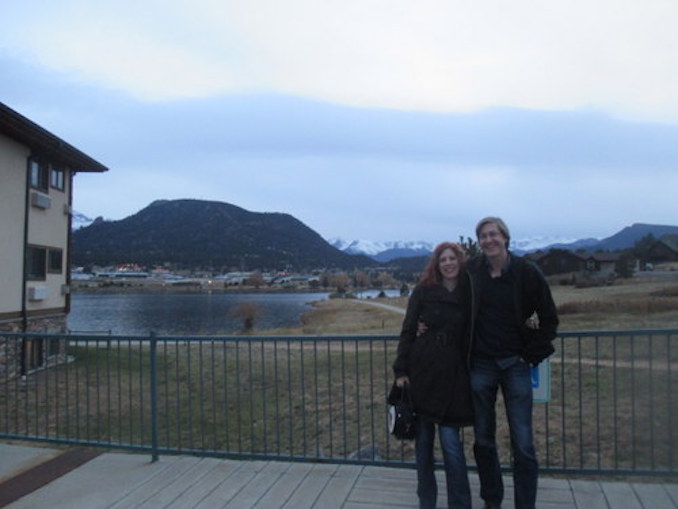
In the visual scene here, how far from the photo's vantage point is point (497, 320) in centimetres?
360

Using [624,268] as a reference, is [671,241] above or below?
above

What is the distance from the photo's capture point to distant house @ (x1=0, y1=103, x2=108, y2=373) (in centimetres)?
1466

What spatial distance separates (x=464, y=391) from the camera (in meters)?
3.64

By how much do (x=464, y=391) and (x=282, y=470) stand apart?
1939 millimetres

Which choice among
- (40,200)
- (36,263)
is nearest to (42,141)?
(40,200)

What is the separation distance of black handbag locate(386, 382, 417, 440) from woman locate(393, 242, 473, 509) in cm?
4

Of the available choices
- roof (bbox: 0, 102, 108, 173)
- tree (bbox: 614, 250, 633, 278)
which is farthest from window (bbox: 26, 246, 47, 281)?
tree (bbox: 614, 250, 633, 278)

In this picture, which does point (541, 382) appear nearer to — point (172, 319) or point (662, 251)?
point (172, 319)

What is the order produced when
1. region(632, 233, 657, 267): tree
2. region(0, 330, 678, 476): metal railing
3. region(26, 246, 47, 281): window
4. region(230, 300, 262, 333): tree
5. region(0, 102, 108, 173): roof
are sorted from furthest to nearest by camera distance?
region(632, 233, 657, 267): tree, region(230, 300, 262, 333): tree, region(26, 246, 47, 281): window, region(0, 102, 108, 173): roof, region(0, 330, 678, 476): metal railing

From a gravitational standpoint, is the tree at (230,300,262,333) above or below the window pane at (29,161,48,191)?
below

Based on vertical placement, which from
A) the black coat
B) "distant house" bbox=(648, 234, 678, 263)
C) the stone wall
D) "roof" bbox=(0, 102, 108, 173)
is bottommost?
the stone wall

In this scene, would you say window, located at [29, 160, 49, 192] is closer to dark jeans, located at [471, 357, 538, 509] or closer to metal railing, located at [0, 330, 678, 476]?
metal railing, located at [0, 330, 678, 476]

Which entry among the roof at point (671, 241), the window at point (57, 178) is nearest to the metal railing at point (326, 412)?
the window at point (57, 178)

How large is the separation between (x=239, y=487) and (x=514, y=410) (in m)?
2.21
